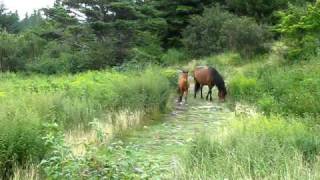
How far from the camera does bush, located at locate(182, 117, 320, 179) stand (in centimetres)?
554

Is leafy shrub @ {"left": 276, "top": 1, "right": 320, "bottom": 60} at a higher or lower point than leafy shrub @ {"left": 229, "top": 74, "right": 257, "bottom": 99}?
higher

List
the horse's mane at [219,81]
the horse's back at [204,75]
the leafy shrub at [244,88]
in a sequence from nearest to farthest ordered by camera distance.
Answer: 1. the leafy shrub at [244,88]
2. the horse's mane at [219,81]
3. the horse's back at [204,75]

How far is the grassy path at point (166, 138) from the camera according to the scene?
5281mm

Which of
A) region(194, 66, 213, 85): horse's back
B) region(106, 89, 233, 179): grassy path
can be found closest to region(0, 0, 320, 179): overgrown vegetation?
region(106, 89, 233, 179): grassy path

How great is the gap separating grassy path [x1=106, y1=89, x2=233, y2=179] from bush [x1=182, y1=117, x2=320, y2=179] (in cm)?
43

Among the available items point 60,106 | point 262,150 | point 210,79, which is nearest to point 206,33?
point 210,79

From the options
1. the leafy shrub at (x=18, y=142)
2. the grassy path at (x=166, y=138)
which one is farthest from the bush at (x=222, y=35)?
the leafy shrub at (x=18, y=142)

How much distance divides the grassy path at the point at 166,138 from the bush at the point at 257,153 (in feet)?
1.41

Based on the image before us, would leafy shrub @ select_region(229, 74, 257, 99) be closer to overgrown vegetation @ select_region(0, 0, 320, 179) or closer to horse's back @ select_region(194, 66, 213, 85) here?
overgrown vegetation @ select_region(0, 0, 320, 179)

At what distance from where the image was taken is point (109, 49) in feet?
89.6

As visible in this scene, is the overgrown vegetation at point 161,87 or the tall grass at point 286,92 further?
the tall grass at point 286,92

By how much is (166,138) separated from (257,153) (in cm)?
354

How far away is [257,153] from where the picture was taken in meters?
6.02

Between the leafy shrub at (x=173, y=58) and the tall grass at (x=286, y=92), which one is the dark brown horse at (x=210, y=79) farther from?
the leafy shrub at (x=173, y=58)
